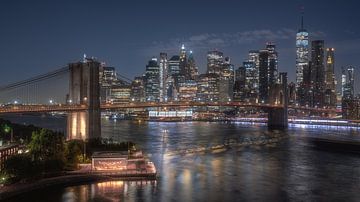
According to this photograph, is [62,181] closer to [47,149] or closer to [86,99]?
[47,149]

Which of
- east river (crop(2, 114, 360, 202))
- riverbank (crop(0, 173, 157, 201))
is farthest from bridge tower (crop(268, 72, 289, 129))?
riverbank (crop(0, 173, 157, 201))

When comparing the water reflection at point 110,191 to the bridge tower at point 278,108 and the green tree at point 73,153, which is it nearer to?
the green tree at point 73,153

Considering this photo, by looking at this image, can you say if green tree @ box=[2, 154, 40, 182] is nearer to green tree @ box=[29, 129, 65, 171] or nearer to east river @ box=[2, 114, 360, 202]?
east river @ box=[2, 114, 360, 202]

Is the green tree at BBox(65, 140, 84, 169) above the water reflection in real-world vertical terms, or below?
above

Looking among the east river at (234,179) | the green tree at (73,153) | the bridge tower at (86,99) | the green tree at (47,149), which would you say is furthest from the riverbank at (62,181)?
the bridge tower at (86,99)

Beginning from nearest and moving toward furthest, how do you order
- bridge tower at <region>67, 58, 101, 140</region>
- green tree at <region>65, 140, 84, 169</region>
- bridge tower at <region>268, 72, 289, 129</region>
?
1. green tree at <region>65, 140, 84, 169</region>
2. bridge tower at <region>67, 58, 101, 140</region>
3. bridge tower at <region>268, 72, 289, 129</region>
